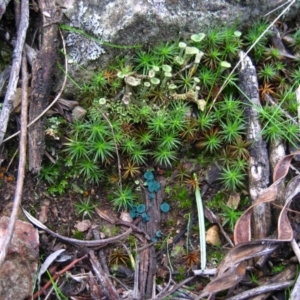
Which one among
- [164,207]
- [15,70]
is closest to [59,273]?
[164,207]

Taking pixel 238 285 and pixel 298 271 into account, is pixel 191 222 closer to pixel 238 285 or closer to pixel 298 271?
pixel 238 285

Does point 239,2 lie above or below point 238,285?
above

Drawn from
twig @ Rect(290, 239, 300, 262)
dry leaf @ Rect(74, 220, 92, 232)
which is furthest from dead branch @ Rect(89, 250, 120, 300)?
twig @ Rect(290, 239, 300, 262)

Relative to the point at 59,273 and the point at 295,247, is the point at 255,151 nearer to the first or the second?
the point at 295,247

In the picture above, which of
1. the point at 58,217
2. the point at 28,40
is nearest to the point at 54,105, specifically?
the point at 28,40

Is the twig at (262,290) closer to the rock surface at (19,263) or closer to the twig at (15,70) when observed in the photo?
the rock surface at (19,263)

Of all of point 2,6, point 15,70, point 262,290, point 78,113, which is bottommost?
point 262,290
